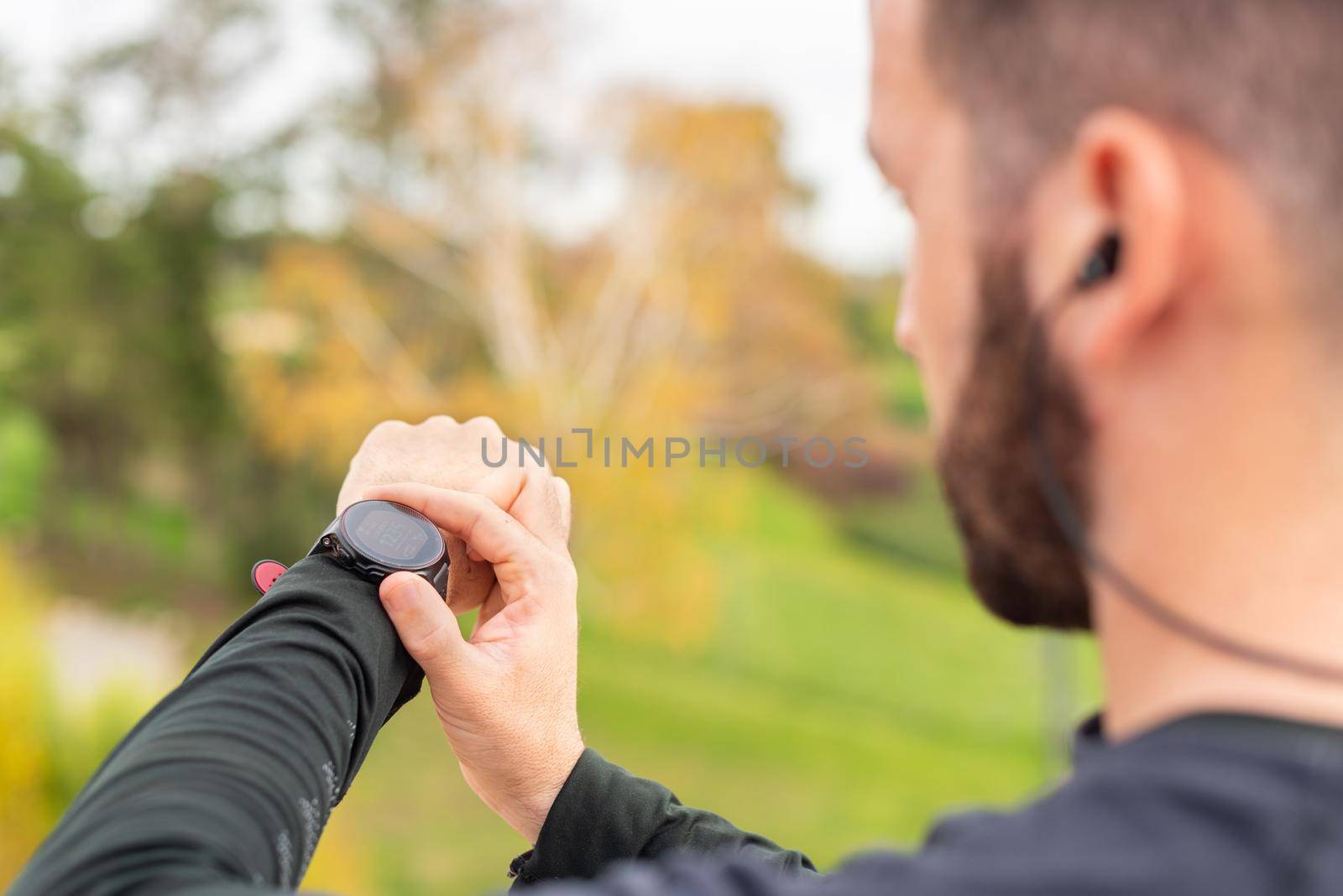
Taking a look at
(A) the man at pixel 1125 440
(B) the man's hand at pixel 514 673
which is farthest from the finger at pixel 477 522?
(A) the man at pixel 1125 440

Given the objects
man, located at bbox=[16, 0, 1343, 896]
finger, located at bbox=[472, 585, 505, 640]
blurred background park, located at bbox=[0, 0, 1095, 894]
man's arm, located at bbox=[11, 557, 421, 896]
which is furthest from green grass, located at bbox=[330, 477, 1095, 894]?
man, located at bbox=[16, 0, 1343, 896]

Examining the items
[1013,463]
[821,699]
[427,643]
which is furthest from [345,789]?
[821,699]

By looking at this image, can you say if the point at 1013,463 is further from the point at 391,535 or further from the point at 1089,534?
the point at 391,535

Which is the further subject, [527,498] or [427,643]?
[527,498]

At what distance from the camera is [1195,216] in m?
0.32

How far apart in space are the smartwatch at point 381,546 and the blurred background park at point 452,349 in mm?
3734

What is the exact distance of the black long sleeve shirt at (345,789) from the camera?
0.29 m

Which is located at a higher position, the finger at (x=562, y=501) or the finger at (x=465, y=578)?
the finger at (x=562, y=501)

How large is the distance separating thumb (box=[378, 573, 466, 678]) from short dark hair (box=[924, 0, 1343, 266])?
0.32 m

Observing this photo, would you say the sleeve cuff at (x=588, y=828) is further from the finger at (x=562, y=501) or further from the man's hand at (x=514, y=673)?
the finger at (x=562, y=501)

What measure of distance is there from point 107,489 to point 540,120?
2268 mm

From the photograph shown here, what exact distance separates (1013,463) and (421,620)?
0.29 metres

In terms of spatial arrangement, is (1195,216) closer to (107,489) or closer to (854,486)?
(107,489)

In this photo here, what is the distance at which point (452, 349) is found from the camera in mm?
5027
